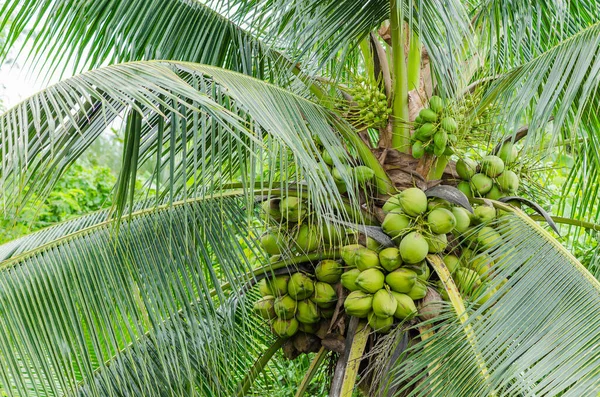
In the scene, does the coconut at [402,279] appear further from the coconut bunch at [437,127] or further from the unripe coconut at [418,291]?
the coconut bunch at [437,127]

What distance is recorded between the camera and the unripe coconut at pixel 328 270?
2.29m

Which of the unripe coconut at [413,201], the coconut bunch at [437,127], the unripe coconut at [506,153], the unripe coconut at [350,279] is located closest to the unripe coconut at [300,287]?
the unripe coconut at [350,279]

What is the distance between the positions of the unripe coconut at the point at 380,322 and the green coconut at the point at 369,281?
0.27 feet

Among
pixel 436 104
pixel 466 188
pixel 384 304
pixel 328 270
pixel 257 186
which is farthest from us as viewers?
pixel 257 186

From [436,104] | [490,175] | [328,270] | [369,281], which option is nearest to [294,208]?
[328,270]

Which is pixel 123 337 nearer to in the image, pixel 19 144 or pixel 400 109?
pixel 19 144

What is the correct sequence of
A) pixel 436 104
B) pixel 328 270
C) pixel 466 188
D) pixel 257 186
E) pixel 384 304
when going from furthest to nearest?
pixel 257 186, pixel 466 188, pixel 328 270, pixel 436 104, pixel 384 304

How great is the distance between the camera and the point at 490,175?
2381mm

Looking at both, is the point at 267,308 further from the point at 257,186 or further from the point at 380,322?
the point at 257,186

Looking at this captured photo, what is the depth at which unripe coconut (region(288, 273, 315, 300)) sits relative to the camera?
2.29m

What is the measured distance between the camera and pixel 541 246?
6.55ft

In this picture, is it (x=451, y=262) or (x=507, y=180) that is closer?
(x=451, y=262)

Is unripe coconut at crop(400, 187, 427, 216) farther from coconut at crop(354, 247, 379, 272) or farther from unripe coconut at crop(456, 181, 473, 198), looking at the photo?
unripe coconut at crop(456, 181, 473, 198)

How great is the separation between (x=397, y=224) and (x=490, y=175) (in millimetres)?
Result: 449
